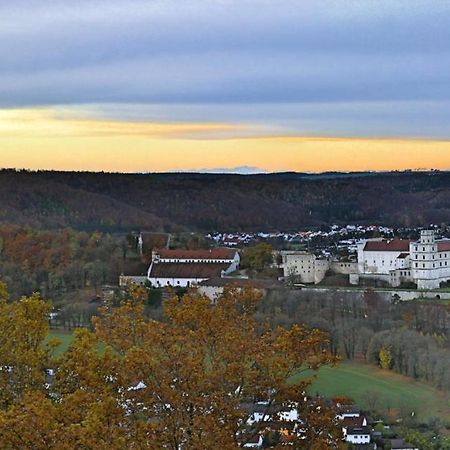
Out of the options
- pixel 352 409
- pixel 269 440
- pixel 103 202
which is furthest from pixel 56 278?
pixel 103 202

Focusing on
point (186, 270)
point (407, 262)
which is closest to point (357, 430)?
point (407, 262)

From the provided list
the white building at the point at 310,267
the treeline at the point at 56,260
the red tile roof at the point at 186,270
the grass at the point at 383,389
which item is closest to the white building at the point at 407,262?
the white building at the point at 310,267

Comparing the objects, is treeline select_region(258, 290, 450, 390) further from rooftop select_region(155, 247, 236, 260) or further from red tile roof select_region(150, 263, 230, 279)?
rooftop select_region(155, 247, 236, 260)

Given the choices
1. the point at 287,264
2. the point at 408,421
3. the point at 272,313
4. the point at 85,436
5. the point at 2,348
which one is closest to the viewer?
the point at 85,436

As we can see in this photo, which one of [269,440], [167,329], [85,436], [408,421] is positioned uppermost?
[167,329]

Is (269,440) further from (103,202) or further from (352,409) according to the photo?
(103,202)

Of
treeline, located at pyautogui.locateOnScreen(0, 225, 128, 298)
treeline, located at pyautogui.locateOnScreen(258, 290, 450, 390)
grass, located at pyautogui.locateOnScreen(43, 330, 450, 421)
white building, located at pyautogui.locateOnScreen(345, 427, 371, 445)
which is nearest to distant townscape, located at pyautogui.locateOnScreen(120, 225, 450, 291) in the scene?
treeline, located at pyautogui.locateOnScreen(0, 225, 128, 298)
